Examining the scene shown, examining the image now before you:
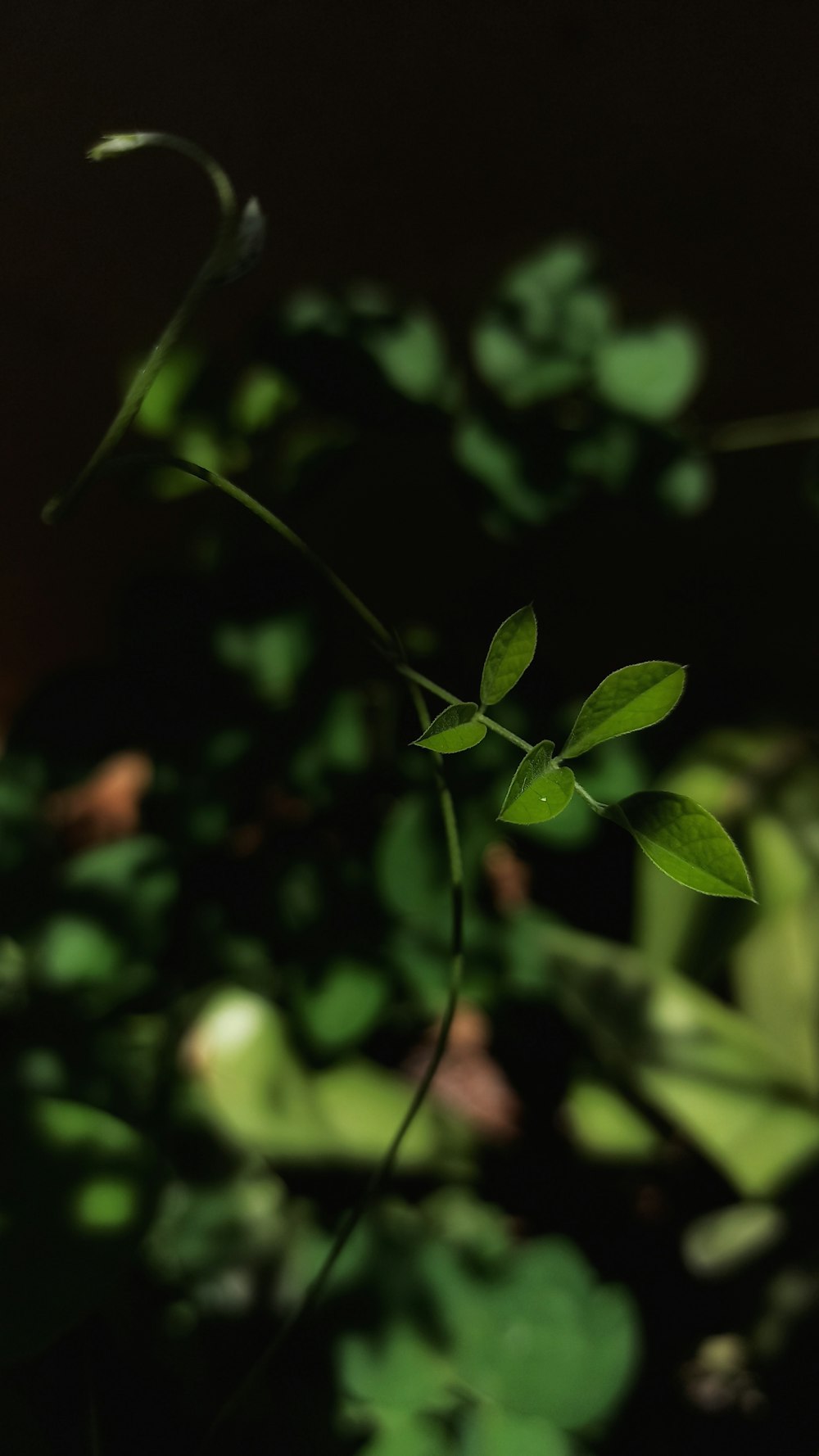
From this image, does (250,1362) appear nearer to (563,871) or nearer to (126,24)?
(563,871)

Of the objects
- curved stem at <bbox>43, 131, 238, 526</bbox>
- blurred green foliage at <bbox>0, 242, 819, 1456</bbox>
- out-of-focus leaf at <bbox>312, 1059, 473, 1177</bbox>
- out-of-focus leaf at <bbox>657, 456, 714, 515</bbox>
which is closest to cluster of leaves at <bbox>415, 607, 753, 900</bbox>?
curved stem at <bbox>43, 131, 238, 526</bbox>

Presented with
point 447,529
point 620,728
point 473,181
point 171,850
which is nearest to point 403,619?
point 447,529

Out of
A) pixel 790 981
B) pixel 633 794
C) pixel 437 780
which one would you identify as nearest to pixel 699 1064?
pixel 790 981

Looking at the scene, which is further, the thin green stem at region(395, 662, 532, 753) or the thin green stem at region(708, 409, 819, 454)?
the thin green stem at region(708, 409, 819, 454)

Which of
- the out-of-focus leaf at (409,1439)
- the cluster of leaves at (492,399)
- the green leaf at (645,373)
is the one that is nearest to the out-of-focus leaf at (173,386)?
the cluster of leaves at (492,399)

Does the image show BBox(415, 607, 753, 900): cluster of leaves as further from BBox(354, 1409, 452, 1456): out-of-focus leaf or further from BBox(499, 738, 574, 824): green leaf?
BBox(354, 1409, 452, 1456): out-of-focus leaf
